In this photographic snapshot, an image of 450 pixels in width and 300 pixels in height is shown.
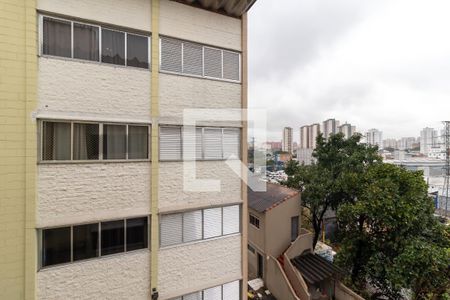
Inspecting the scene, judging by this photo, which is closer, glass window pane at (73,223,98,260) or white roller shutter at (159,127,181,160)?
glass window pane at (73,223,98,260)

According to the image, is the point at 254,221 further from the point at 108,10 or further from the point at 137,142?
the point at 108,10

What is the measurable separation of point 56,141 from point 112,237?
3.01 meters

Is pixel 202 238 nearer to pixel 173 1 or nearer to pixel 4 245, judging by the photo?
pixel 4 245

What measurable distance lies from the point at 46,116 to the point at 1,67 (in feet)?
4.57

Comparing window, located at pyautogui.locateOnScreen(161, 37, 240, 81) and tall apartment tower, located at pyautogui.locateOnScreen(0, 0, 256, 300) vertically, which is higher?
window, located at pyautogui.locateOnScreen(161, 37, 240, 81)

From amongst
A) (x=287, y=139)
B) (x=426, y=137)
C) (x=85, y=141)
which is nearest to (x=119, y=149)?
(x=85, y=141)

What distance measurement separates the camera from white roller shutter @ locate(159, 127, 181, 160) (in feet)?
23.8

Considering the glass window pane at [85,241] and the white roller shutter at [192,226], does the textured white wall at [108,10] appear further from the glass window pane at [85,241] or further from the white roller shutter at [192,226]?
the white roller shutter at [192,226]

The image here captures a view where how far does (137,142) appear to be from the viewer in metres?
7.01

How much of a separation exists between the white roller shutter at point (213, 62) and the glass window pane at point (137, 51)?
1939 millimetres

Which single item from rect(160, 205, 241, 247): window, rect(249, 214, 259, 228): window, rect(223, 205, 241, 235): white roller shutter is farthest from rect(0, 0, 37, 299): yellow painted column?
rect(249, 214, 259, 228): window

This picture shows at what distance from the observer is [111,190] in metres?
6.55

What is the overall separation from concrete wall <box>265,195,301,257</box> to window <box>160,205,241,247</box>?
5.84 metres

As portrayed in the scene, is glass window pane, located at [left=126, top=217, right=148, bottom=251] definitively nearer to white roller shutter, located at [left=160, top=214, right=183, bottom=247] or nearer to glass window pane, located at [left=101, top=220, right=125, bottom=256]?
glass window pane, located at [left=101, top=220, right=125, bottom=256]
